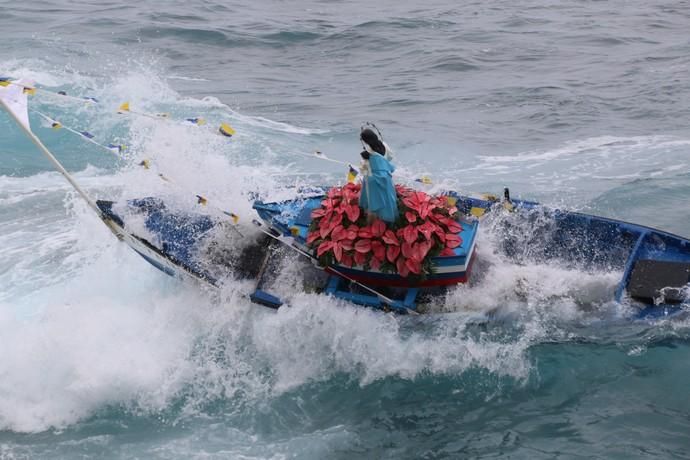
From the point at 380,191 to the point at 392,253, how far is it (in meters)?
0.70

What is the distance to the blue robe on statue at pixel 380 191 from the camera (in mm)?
8258

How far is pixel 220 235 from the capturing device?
379 inches

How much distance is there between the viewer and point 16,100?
802 cm

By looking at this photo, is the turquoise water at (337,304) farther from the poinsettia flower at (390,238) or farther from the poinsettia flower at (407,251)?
the poinsettia flower at (390,238)

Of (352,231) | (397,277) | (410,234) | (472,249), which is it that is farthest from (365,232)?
(472,249)

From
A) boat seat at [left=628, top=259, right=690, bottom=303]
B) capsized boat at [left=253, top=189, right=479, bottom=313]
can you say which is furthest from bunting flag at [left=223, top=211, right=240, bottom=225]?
boat seat at [left=628, top=259, right=690, bottom=303]

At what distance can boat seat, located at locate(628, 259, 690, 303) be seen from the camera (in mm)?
8562

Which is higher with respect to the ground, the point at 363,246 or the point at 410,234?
the point at 410,234

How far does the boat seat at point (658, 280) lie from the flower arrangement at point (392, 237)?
2.06 metres

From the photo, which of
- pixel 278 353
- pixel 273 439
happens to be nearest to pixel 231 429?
pixel 273 439

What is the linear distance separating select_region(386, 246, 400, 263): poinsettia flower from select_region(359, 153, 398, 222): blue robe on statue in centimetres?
31

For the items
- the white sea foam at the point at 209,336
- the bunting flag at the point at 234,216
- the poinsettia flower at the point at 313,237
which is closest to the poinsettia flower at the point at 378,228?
the poinsettia flower at the point at 313,237

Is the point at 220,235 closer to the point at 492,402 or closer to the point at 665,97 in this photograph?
the point at 492,402

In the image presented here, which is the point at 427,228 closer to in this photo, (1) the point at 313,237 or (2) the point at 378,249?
(2) the point at 378,249
